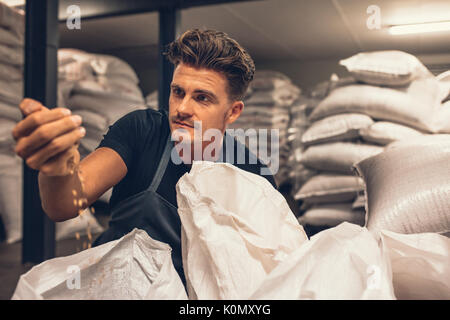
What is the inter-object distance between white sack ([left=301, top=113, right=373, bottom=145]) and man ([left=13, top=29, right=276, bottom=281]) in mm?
1220

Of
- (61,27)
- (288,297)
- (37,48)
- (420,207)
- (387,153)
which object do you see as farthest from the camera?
(61,27)

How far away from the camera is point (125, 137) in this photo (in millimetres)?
902

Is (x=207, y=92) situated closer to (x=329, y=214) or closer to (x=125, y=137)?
(x=125, y=137)

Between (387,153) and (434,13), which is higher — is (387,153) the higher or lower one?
the lower one

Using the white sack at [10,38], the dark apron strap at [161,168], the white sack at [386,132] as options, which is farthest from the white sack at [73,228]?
the white sack at [386,132]

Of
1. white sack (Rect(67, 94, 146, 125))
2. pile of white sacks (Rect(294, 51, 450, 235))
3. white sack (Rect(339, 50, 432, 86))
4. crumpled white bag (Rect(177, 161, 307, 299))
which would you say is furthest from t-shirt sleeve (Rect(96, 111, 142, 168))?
white sack (Rect(67, 94, 146, 125))

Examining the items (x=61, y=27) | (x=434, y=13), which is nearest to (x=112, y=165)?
(x=434, y=13)

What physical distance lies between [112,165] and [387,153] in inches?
34.0

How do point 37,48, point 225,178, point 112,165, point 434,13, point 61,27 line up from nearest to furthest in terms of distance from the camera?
point 225,178 → point 112,165 → point 37,48 → point 434,13 → point 61,27

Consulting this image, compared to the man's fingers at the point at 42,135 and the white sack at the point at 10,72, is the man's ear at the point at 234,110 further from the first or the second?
the white sack at the point at 10,72

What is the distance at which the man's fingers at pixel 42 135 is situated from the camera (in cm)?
39

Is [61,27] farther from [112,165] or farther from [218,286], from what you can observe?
[218,286]

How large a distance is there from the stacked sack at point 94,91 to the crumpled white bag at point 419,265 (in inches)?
98.3
